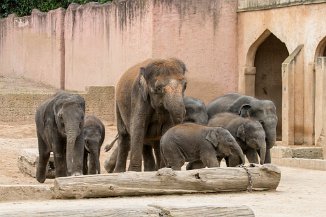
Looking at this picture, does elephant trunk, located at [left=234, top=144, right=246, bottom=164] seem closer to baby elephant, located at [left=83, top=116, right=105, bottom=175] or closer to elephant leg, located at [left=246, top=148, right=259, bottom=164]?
elephant leg, located at [left=246, top=148, right=259, bottom=164]

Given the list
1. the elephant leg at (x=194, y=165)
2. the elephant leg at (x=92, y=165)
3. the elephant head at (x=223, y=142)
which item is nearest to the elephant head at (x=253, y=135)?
the elephant leg at (x=194, y=165)

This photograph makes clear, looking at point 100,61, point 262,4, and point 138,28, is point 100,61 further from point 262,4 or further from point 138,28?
point 262,4

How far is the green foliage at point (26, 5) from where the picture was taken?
37.9 meters

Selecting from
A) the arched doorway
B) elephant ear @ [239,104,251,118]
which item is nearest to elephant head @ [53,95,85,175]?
elephant ear @ [239,104,251,118]

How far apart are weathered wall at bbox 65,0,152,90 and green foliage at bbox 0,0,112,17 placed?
17.5 feet

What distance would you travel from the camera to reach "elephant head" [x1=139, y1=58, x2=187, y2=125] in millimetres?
15250

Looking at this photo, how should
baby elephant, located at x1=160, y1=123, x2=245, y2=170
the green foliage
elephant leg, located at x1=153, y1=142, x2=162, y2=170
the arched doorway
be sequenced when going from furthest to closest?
1. the green foliage
2. the arched doorway
3. elephant leg, located at x1=153, y1=142, x2=162, y2=170
4. baby elephant, located at x1=160, y1=123, x2=245, y2=170

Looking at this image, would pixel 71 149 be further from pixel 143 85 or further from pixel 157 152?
pixel 157 152

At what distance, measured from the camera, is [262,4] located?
88.7 feet

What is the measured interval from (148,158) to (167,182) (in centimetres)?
357

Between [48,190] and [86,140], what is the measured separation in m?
3.54

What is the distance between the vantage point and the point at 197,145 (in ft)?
49.9

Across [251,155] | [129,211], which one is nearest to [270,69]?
[251,155]

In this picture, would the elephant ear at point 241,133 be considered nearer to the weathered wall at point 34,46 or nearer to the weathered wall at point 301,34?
the weathered wall at point 301,34
